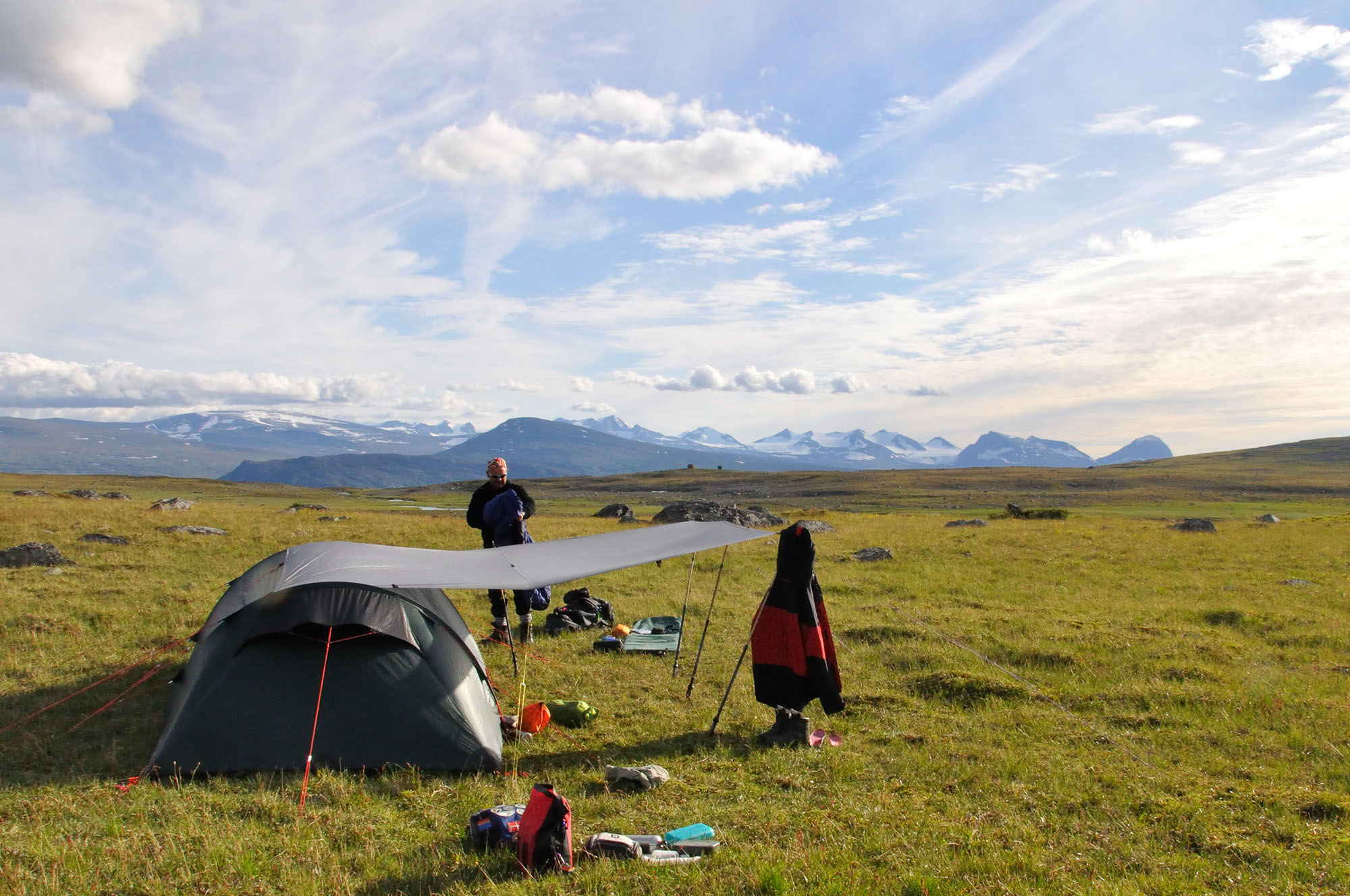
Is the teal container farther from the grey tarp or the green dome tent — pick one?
the grey tarp

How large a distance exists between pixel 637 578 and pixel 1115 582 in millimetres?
13227

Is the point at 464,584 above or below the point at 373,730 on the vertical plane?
above

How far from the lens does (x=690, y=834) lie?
624 cm

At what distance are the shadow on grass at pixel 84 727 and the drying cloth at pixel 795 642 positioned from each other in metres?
7.02

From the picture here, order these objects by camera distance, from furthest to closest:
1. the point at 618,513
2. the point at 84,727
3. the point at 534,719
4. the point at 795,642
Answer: the point at 618,513 → the point at 534,719 → the point at 84,727 → the point at 795,642

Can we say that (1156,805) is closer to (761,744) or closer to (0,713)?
(761,744)

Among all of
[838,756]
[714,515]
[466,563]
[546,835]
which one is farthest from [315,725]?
[714,515]

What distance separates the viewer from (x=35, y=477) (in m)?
132

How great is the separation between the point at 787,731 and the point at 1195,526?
3506 centimetres

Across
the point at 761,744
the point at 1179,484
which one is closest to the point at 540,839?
the point at 761,744

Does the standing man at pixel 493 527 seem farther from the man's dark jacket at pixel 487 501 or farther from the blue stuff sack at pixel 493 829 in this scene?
the blue stuff sack at pixel 493 829

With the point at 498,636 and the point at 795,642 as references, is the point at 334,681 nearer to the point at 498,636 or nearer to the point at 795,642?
the point at 795,642

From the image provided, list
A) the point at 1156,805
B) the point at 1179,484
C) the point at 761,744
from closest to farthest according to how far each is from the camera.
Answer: the point at 1156,805
the point at 761,744
the point at 1179,484

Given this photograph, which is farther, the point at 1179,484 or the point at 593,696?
the point at 1179,484
